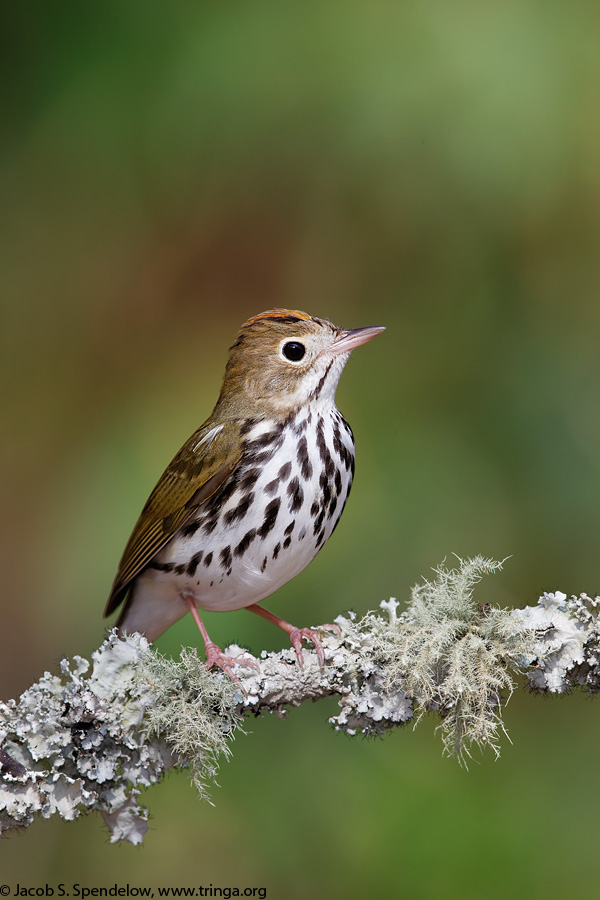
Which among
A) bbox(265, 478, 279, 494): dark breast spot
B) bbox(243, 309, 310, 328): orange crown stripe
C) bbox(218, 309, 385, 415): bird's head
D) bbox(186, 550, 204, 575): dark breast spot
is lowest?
bbox(186, 550, 204, 575): dark breast spot

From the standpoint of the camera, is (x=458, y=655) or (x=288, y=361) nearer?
(x=458, y=655)

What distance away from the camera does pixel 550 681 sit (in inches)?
89.3

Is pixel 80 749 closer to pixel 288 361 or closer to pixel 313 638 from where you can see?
pixel 313 638

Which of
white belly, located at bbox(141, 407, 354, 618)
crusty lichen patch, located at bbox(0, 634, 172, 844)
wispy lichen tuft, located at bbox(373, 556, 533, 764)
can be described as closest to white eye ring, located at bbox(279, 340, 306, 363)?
white belly, located at bbox(141, 407, 354, 618)

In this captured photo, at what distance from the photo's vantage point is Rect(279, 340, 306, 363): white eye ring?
3.05m

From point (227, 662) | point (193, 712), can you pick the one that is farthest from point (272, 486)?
point (193, 712)

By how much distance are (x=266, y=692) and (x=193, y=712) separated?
0.64ft

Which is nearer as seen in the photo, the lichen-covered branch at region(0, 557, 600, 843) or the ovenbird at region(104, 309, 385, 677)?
the lichen-covered branch at region(0, 557, 600, 843)

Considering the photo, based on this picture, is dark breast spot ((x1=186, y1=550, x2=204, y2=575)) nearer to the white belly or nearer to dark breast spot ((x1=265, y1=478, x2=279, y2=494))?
the white belly

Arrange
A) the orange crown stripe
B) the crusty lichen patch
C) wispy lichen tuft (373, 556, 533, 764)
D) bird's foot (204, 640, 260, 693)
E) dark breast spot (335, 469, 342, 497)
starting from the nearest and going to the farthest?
the crusty lichen patch < wispy lichen tuft (373, 556, 533, 764) < bird's foot (204, 640, 260, 693) < dark breast spot (335, 469, 342, 497) < the orange crown stripe

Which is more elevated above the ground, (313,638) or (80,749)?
(313,638)

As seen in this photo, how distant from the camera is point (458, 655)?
233 cm

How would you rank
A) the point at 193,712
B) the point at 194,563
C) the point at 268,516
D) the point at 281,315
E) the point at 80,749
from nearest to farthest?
the point at 80,749 < the point at 193,712 < the point at 268,516 < the point at 194,563 < the point at 281,315

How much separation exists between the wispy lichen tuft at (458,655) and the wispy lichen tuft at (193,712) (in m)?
0.39
